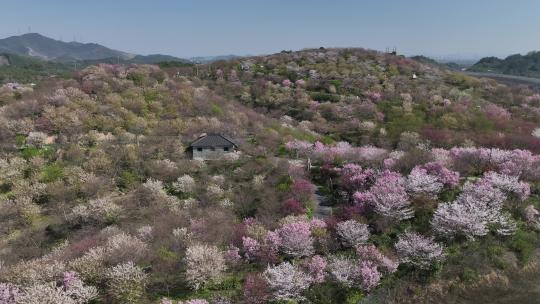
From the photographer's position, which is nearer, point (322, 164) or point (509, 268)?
point (509, 268)

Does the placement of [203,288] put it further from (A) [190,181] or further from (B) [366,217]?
(A) [190,181]

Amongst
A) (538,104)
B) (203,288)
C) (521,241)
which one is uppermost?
(538,104)

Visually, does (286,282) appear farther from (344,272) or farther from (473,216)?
(473,216)

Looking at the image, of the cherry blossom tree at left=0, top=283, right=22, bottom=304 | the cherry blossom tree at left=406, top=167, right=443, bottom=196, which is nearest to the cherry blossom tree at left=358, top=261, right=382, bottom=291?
the cherry blossom tree at left=406, top=167, right=443, bottom=196

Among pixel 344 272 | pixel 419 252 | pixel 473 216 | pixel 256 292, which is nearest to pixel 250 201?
pixel 344 272

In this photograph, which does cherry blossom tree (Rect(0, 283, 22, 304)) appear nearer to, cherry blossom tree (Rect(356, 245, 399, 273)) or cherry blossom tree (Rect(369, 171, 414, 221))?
cherry blossom tree (Rect(356, 245, 399, 273))

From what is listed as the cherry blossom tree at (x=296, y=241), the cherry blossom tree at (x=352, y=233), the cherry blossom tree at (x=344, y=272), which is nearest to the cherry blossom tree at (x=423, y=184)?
the cherry blossom tree at (x=352, y=233)

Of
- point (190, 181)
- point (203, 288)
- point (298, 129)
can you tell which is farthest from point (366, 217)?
point (298, 129)
